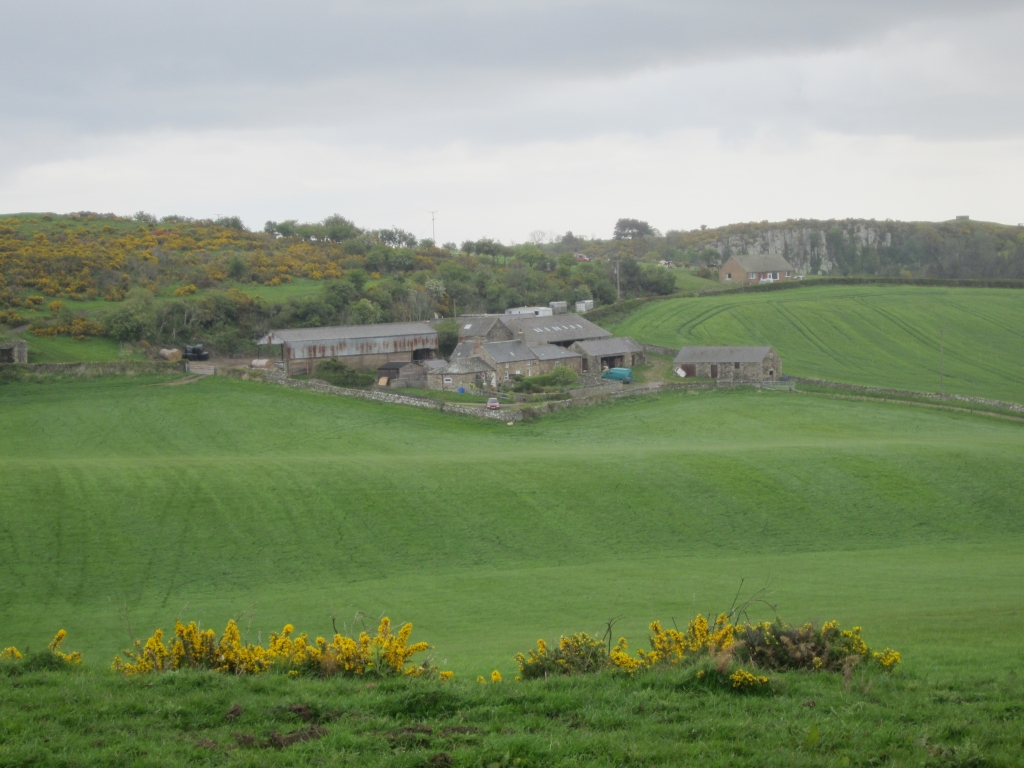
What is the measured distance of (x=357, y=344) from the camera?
67.6 m

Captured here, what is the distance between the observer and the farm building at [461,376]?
6144 centimetres

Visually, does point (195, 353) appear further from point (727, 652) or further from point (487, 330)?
point (727, 652)

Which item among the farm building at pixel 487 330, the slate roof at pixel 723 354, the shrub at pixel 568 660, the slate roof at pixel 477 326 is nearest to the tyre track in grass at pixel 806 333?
the slate roof at pixel 723 354

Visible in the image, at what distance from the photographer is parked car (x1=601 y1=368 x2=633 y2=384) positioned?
2589 inches

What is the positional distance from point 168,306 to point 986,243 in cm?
12368

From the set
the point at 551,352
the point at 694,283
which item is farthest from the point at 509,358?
the point at 694,283

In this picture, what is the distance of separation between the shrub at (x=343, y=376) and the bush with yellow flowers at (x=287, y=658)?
163 ft

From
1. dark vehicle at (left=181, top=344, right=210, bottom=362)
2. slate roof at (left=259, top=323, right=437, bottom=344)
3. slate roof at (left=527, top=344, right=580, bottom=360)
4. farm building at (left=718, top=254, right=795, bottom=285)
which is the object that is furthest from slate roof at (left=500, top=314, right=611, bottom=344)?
farm building at (left=718, top=254, right=795, bottom=285)

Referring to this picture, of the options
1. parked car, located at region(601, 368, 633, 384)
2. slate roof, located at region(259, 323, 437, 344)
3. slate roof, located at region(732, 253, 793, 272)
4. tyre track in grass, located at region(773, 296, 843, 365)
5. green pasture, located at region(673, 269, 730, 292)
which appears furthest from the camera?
slate roof, located at region(732, 253, 793, 272)

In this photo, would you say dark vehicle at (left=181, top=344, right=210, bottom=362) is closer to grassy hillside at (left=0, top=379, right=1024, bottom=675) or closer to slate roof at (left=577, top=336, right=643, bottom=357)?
grassy hillside at (left=0, top=379, right=1024, bottom=675)

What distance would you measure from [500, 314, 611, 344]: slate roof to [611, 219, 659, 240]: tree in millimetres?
124513

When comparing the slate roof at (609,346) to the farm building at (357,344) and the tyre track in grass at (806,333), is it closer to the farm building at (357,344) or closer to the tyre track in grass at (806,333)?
the farm building at (357,344)

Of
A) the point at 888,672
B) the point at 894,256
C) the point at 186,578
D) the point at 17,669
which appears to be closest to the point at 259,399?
the point at 186,578

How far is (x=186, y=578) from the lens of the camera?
24.5m
